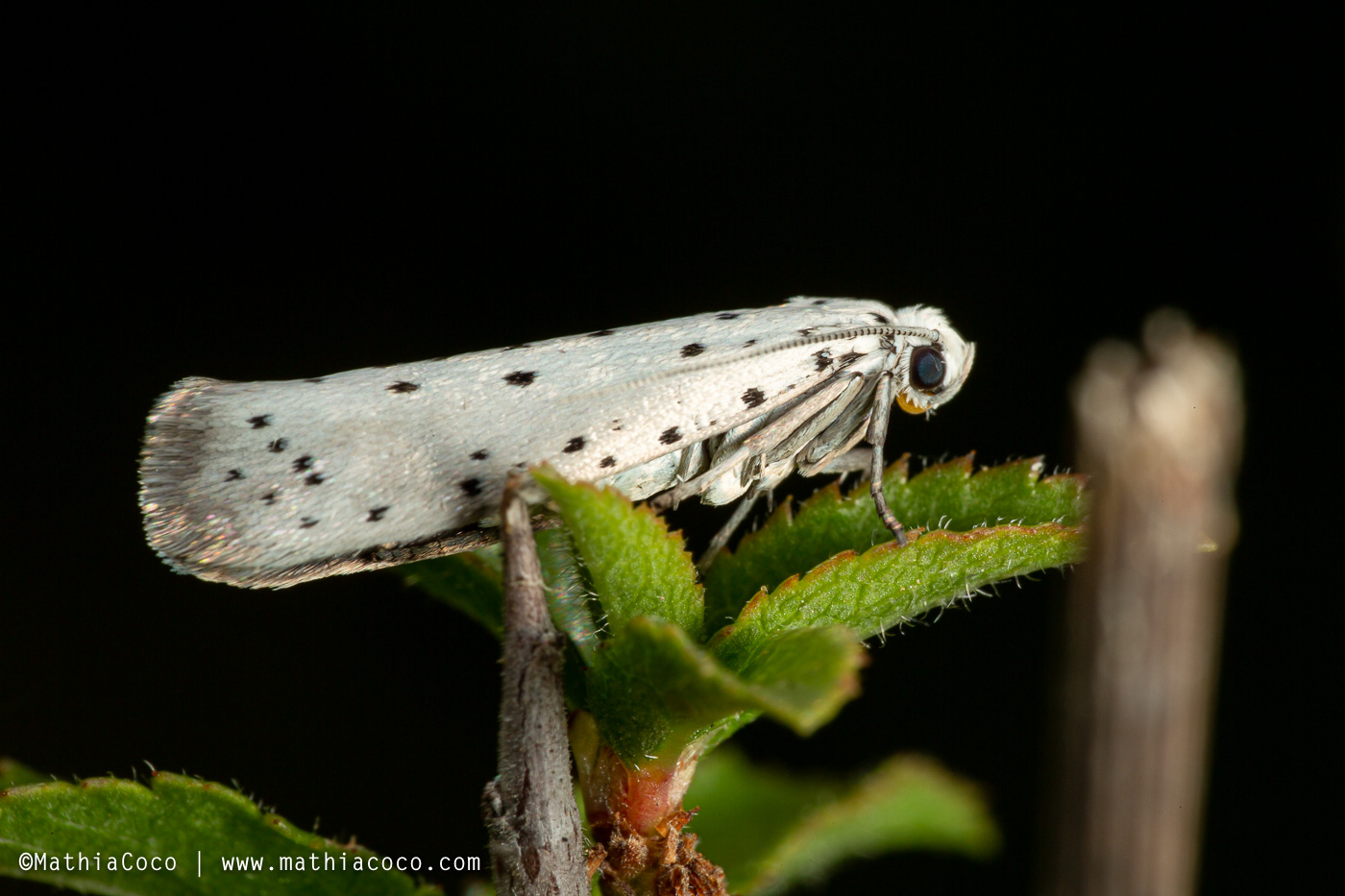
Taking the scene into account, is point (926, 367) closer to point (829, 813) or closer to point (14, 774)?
point (829, 813)

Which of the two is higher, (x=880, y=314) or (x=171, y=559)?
(x=880, y=314)

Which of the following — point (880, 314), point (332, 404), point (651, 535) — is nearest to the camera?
point (651, 535)

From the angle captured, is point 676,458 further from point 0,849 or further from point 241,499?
point 0,849

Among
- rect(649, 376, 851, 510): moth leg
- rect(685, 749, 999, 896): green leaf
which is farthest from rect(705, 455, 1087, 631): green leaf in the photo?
rect(685, 749, 999, 896): green leaf

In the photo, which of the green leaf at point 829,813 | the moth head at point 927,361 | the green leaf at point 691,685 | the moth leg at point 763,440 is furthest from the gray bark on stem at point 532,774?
the moth head at point 927,361

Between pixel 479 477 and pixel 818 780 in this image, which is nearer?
pixel 479 477

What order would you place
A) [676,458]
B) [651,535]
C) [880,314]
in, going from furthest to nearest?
1. [880,314]
2. [676,458]
3. [651,535]

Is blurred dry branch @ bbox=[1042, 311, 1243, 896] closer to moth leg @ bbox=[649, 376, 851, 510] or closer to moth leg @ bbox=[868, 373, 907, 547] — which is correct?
moth leg @ bbox=[868, 373, 907, 547]

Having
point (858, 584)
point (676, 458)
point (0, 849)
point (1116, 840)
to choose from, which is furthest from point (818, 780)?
point (1116, 840)

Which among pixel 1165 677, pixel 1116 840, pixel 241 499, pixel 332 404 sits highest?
pixel 332 404
